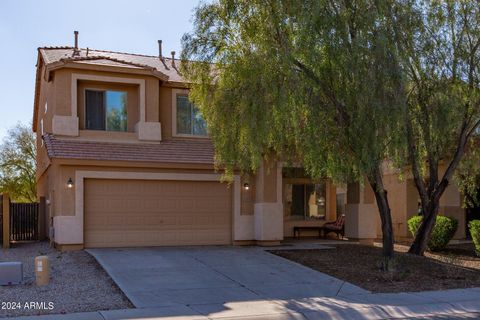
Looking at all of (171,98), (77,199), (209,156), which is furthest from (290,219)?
(77,199)

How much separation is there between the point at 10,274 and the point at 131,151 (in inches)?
274

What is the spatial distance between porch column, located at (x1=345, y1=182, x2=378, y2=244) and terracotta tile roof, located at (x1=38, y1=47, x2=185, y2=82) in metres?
7.65

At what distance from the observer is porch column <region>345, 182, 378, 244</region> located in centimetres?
2042

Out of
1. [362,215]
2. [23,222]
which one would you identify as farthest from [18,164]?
[362,215]

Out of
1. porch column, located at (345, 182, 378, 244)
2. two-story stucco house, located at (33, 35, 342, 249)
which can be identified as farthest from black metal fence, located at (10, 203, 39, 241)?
porch column, located at (345, 182, 378, 244)

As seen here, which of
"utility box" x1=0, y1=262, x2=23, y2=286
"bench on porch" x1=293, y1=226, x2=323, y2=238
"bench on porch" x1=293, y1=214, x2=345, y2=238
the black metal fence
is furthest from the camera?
"bench on porch" x1=293, y1=226, x2=323, y2=238

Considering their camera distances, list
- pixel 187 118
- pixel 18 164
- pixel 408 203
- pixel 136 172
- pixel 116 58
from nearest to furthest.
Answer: pixel 136 172
pixel 187 118
pixel 116 58
pixel 408 203
pixel 18 164

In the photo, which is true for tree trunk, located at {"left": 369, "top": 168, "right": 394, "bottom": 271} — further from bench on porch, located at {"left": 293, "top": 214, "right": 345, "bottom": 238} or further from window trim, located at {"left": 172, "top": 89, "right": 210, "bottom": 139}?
window trim, located at {"left": 172, "top": 89, "right": 210, "bottom": 139}

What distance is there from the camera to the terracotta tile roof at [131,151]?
656 inches

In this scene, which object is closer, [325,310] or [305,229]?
[325,310]

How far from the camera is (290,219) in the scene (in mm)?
22078

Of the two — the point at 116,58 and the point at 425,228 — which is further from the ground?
the point at 116,58

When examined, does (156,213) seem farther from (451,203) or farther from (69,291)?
(451,203)

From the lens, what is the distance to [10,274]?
37.2 ft
